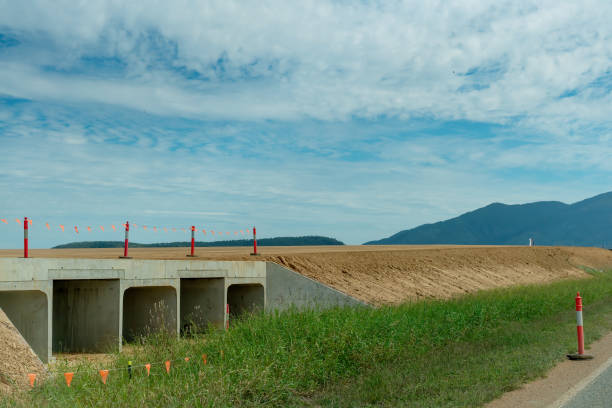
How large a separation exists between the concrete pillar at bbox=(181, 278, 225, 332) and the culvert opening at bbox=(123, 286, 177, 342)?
115 cm

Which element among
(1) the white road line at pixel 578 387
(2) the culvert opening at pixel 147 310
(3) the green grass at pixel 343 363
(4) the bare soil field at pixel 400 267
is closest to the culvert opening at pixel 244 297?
(4) the bare soil field at pixel 400 267

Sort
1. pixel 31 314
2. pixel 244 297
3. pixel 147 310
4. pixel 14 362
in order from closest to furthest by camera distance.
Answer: pixel 14 362, pixel 31 314, pixel 147 310, pixel 244 297

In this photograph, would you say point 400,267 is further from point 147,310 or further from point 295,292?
point 147,310

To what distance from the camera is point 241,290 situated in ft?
69.0

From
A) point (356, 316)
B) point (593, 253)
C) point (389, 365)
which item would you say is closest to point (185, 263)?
point (356, 316)

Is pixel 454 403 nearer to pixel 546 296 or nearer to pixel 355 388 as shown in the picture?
pixel 355 388

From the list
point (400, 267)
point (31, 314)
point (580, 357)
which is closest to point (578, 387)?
point (580, 357)

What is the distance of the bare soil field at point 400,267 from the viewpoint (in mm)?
21250

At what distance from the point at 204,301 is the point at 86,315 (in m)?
4.49

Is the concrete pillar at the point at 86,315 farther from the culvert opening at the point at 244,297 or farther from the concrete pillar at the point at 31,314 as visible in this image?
the culvert opening at the point at 244,297

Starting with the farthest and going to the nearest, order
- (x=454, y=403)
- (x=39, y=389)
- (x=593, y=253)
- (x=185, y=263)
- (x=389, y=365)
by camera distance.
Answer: (x=593, y=253), (x=185, y=263), (x=389, y=365), (x=39, y=389), (x=454, y=403)

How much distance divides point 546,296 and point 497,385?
495 inches

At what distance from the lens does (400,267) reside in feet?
84.7

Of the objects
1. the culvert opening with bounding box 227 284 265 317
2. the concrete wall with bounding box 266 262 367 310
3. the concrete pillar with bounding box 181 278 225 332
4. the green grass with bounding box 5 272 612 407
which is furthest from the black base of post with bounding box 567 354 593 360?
the culvert opening with bounding box 227 284 265 317
